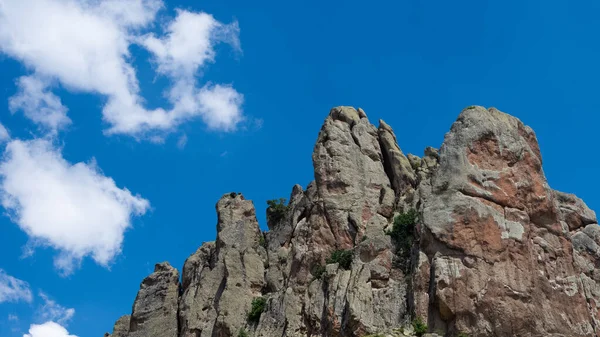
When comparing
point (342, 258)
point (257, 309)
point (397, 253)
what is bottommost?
point (257, 309)

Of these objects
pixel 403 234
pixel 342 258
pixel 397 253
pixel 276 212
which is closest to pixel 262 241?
pixel 276 212

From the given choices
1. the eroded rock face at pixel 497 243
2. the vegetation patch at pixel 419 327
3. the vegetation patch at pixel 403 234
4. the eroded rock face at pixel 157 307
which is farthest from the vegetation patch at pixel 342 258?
the eroded rock face at pixel 157 307

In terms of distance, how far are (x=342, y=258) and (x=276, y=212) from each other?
1753 centimetres

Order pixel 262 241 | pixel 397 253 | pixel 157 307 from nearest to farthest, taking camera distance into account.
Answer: pixel 397 253 → pixel 262 241 → pixel 157 307

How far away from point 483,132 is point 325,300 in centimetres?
1635

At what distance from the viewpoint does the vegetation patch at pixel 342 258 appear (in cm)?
5734

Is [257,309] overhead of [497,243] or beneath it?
overhead

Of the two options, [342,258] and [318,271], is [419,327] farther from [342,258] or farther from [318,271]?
[318,271]

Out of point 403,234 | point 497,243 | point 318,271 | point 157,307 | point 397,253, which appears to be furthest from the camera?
point 157,307

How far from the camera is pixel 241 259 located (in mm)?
67125

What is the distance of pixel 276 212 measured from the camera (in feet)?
245

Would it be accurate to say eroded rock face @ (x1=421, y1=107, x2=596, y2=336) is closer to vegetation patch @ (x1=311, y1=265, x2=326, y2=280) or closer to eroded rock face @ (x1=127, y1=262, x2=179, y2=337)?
vegetation patch @ (x1=311, y1=265, x2=326, y2=280)

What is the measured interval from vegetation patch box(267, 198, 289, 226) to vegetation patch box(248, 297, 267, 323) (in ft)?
39.8

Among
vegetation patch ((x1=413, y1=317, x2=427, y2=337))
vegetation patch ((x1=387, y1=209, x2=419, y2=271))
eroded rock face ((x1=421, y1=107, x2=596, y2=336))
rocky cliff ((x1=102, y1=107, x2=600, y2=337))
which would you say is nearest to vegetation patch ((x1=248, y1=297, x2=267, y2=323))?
rocky cliff ((x1=102, y1=107, x2=600, y2=337))
